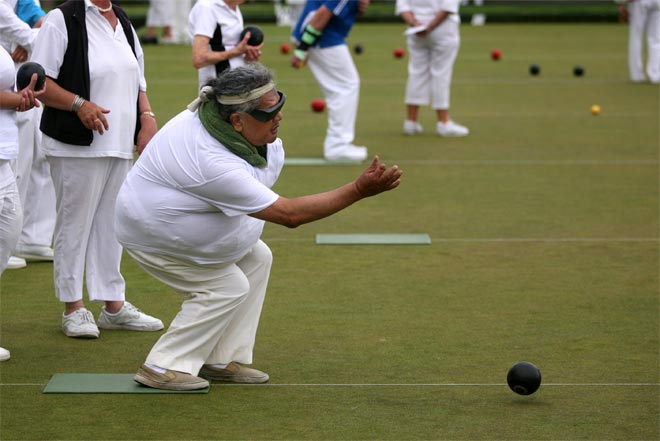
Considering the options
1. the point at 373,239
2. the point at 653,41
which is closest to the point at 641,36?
the point at 653,41

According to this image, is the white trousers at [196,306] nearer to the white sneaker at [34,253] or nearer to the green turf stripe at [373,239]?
the white sneaker at [34,253]

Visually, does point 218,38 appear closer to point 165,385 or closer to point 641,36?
point 165,385

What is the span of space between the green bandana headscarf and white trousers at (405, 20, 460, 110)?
8.51 meters

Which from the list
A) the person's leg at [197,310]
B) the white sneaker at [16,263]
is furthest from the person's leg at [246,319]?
the white sneaker at [16,263]

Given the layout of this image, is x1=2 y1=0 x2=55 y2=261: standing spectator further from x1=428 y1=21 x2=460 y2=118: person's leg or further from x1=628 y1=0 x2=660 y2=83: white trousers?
x1=628 y1=0 x2=660 y2=83: white trousers

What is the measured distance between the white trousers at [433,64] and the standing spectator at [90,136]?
7.43 metres

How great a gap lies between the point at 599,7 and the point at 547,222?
1023 inches

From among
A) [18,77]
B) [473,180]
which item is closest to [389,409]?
[18,77]

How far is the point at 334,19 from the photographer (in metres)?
11.7

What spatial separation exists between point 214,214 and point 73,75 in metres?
1.32

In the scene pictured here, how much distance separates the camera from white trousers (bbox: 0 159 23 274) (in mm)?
5871

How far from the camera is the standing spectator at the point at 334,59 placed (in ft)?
38.3

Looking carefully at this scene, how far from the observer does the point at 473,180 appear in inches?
449

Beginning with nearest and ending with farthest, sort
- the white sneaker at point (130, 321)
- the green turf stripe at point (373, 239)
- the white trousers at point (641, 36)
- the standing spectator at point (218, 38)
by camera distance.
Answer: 1. the white sneaker at point (130, 321)
2. the green turf stripe at point (373, 239)
3. the standing spectator at point (218, 38)
4. the white trousers at point (641, 36)
